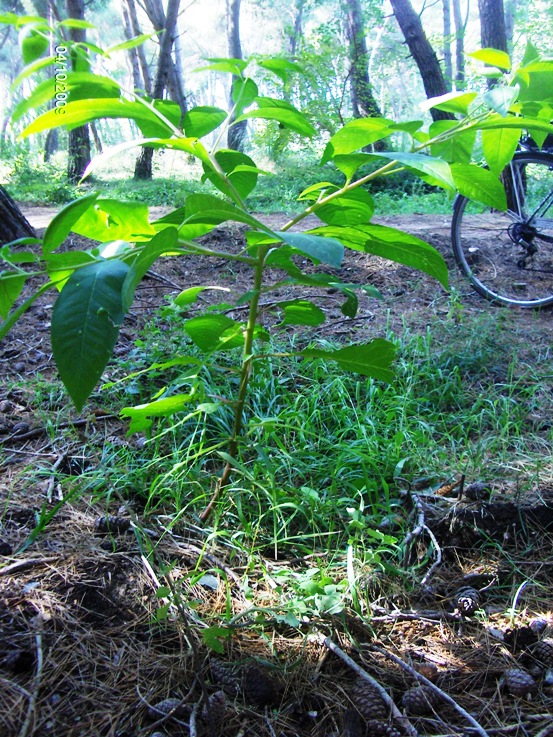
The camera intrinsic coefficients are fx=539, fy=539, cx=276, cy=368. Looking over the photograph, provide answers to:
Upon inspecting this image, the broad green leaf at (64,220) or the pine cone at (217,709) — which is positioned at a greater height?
the broad green leaf at (64,220)

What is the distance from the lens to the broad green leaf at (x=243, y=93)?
1.10m

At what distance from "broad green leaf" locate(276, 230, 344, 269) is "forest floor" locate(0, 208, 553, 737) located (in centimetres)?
69

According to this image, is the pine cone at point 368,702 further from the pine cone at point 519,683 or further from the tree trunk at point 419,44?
the tree trunk at point 419,44

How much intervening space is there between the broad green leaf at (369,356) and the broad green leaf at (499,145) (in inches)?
16.3

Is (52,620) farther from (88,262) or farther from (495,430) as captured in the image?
(495,430)

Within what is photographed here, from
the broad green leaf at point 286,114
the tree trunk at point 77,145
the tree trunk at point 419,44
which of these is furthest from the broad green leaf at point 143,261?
the tree trunk at point 77,145

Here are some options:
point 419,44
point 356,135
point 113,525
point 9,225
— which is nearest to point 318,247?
point 356,135

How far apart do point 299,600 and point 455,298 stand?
2.10 meters

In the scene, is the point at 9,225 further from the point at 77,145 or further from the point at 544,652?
the point at 77,145

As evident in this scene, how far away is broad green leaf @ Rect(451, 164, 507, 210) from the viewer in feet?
3.29

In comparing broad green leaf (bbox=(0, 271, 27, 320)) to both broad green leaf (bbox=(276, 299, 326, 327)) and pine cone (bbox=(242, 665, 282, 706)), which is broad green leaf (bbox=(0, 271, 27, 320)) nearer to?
broad green leaf (bbox=(276, 299, 326, 327))

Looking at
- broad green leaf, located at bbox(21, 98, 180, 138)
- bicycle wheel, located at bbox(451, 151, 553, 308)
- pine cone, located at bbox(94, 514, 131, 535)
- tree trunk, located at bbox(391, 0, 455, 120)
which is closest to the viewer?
broad green leaf, located at bbox(21, 98, 180, 138)

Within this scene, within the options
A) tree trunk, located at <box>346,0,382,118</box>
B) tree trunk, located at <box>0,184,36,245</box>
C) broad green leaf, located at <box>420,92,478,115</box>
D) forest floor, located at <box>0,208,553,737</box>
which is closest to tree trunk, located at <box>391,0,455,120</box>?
tree trunk, located at <box>346,0,382,118</box>

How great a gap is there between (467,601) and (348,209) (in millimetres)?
976
